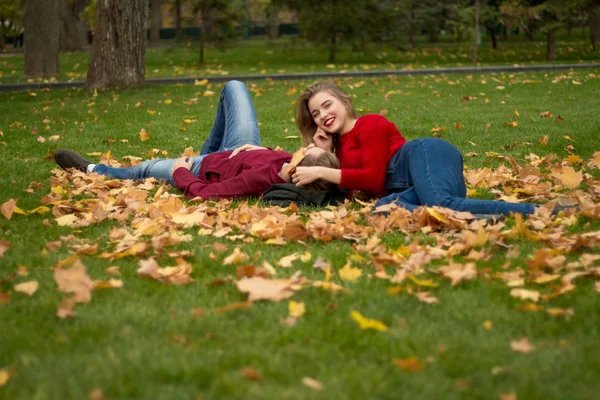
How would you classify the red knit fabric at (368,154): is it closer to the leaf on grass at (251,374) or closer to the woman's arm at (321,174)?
the woman's arm at (321,174)

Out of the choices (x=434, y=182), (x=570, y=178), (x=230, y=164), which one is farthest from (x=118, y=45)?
(x=434, y=182)

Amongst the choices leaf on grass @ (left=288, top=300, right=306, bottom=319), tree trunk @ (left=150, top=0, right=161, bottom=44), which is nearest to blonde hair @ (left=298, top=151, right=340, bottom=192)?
leaf on grass @ (left=288, top=300, right=306, bottom=319)

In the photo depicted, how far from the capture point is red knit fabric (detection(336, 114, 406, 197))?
4.61 m

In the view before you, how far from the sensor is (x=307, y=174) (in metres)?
4.62

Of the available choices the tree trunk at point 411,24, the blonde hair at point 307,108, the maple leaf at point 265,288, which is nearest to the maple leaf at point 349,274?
the maple leaf at point 265,288

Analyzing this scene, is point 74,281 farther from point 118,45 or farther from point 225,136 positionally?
point 118,45

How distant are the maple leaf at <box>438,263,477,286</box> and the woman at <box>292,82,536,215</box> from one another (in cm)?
92

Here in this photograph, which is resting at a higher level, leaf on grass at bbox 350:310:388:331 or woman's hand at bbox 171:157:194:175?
woman's hand at bbox 171:157:194:175

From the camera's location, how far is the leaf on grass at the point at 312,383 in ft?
7.28

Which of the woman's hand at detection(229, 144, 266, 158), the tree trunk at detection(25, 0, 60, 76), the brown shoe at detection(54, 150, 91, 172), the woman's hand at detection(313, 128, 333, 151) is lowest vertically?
the brown shoe at detection(54, 150, 91, 172)

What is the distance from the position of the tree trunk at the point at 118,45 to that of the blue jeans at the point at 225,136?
6.85m

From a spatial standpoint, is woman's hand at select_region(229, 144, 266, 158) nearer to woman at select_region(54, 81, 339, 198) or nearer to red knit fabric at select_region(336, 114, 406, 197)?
woman at select_region(54, 81, 339, 198)

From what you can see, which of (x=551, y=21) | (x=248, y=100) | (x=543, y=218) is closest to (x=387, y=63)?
(x=551, y=21)

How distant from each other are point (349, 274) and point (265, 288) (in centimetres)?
43
